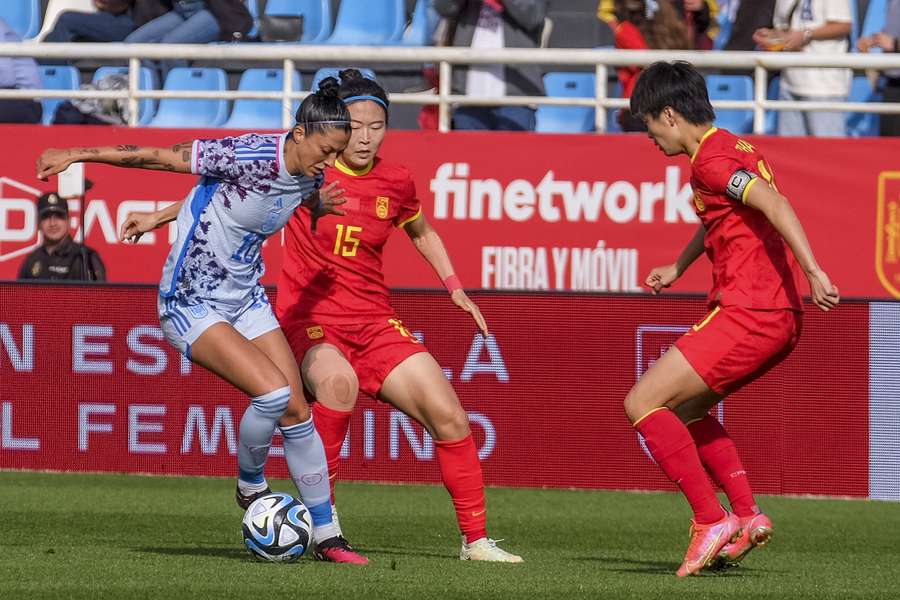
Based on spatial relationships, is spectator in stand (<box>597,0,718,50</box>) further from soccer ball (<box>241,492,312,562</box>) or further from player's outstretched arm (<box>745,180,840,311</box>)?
soccer ball (<box>241,492,312,562</box>)

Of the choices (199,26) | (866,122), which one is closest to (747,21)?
(866,122)

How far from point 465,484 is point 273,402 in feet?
3.73

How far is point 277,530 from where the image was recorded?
311 inches

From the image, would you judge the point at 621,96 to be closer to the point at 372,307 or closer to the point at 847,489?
the point at 847,489

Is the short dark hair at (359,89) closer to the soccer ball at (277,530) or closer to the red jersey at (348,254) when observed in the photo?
the red jersey at (348,254)

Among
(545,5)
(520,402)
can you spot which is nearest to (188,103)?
(545,5)

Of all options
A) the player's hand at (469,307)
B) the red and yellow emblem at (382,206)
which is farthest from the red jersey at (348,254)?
the player's hand at (469,307)

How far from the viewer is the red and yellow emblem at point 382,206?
8.73 meters

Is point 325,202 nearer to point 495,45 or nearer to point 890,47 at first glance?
point 495,45

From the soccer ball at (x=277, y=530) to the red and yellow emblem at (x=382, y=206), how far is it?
1542 mm

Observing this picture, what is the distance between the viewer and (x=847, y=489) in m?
11.9

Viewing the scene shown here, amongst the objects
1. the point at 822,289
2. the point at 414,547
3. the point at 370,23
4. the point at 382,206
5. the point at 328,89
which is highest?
the point at 370,23

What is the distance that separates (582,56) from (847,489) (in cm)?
387

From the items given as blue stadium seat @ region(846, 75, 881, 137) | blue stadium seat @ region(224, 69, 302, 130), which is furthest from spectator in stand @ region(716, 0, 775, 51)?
blue stadium seat @ region(224, 69, 302, 130)
